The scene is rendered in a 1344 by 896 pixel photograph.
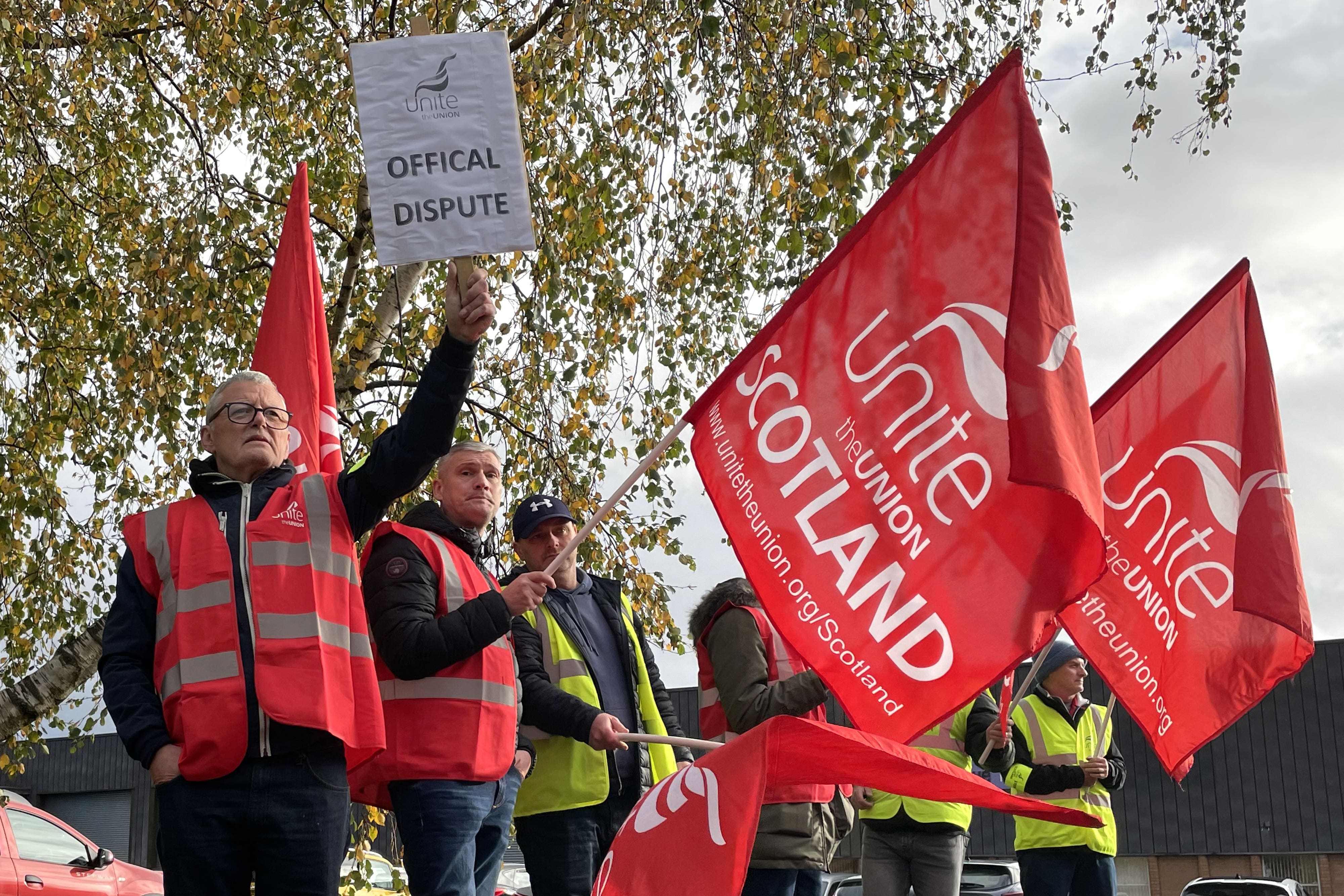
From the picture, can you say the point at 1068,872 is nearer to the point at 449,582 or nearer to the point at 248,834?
the point at 449,582

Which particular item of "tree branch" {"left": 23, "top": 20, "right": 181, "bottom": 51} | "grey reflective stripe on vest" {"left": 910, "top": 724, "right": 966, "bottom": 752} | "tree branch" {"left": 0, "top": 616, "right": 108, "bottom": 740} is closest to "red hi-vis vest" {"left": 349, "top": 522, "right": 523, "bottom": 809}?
"grey reflective stripe on vest" {"left": 910, "top": 724, "right": 966, "bottom": 752}

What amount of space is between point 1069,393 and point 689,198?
361cm

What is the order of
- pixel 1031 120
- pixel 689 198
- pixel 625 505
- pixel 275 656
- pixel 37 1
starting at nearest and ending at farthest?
1. pixel 275 656
2. pixel 1031 120
3. pixel 37 1
4. pixel 689 198
5. pixel 625 505

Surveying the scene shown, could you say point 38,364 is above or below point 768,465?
above

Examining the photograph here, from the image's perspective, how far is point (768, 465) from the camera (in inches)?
140

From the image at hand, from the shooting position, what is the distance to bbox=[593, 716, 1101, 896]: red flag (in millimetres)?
2906

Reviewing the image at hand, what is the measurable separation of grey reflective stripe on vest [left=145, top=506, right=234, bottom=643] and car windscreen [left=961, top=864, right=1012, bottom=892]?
12.6 m

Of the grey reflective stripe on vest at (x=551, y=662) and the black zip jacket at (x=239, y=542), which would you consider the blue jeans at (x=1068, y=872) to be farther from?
the black zip jacket at (x=239, y=542)

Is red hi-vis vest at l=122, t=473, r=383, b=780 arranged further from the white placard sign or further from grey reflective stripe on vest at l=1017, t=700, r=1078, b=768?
grey reflective stripe on vest at l=1017, t=700, r=1078, b=768

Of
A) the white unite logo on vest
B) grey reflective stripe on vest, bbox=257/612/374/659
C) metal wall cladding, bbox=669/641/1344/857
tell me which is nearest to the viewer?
grey reflective stripe on vest, bbox=257/612/374/659

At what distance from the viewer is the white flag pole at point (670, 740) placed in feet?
11.5

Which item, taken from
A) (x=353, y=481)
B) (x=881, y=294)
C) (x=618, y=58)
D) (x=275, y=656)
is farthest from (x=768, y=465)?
(x=618, y=58)

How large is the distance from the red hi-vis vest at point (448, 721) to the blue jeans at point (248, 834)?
0.59 metres

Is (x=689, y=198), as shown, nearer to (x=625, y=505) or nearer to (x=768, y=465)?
(x=625, y=505)
